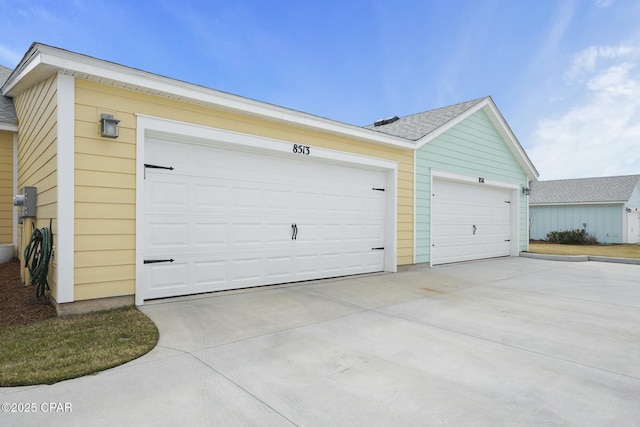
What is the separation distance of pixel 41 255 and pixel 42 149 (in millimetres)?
1620

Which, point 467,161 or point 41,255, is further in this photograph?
point 467,161

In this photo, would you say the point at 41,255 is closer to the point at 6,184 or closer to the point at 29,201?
the point at 29,201

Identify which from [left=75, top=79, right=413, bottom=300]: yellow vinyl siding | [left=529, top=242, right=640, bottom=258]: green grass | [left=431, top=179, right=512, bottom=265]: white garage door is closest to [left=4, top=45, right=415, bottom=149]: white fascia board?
[left=75, top=79, right=413, bottom=300]: yellow vinyl siding

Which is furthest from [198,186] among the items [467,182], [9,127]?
[467,182]

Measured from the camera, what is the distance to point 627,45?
8.62 m

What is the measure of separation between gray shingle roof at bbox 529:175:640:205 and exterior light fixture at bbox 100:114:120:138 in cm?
2367

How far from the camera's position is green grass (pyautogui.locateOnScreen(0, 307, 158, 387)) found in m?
2.56

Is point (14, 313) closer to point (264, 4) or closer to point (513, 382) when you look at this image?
point (513, 382)

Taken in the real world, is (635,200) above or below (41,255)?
above

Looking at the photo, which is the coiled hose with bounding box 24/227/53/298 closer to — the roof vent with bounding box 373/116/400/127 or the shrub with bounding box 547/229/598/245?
the roof vent with bounding box 373/116/400/127

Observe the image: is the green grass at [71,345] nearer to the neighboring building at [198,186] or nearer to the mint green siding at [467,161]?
the neighboring building at [198,186]

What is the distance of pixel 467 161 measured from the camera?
948cm

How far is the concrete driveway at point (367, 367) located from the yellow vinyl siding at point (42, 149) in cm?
189

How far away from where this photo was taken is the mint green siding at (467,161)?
8.31m
